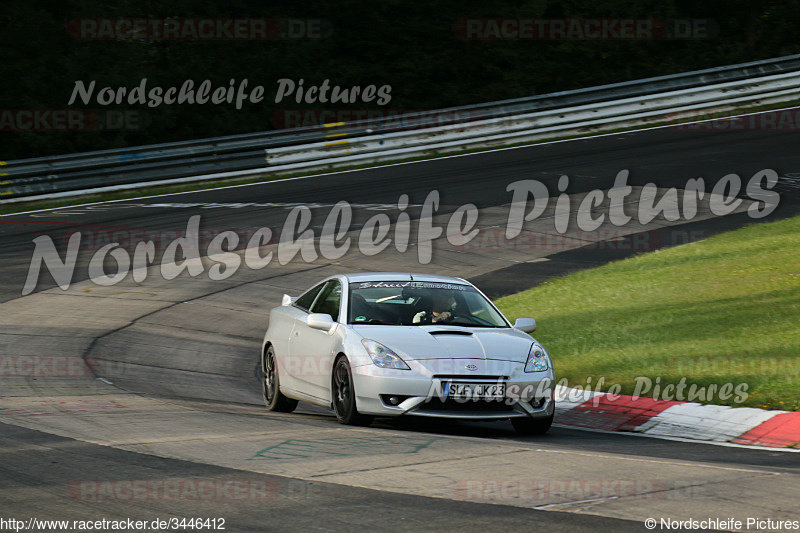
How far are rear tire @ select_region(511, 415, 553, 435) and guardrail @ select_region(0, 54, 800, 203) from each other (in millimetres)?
20456

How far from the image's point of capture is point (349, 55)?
40.0m

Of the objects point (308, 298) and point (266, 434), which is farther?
point (308, 298)

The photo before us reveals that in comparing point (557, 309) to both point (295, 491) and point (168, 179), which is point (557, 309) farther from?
point (168, 179)

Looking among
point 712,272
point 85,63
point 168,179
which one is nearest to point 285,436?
point 712,272

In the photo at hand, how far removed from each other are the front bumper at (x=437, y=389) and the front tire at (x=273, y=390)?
1789 mm

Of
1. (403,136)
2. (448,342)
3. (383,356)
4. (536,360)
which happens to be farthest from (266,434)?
(403,136)

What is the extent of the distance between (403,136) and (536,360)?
21652mm

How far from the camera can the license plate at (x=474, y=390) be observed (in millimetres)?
8500

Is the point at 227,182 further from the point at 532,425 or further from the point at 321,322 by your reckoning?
the point at 532,425

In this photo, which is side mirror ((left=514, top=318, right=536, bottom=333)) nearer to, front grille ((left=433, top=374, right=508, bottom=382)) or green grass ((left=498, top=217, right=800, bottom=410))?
front grille ((left=433, top=374, right=508, bottom=382))

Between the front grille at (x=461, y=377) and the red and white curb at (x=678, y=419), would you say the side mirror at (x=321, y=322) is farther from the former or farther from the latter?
the red and white curb at (x=678, y=419)

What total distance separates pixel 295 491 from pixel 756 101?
28.8 m

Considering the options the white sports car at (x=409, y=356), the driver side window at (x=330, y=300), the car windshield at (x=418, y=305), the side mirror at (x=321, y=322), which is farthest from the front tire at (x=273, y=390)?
the car windshield at (x=418, y=305)

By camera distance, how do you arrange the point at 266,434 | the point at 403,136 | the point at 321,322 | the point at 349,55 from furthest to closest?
the point at 349,55 < the point at 403,136 < the point at 321,322 < the point at 266,434
